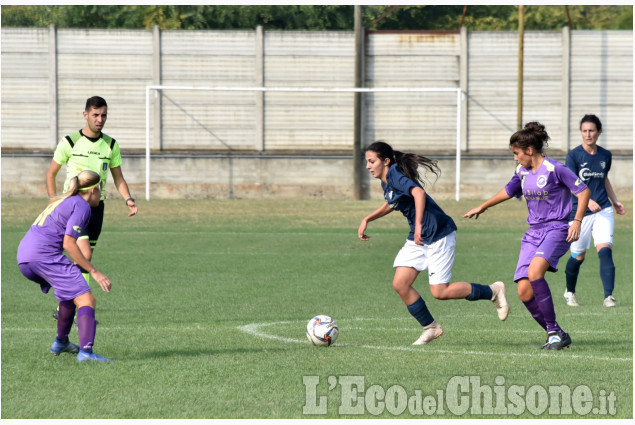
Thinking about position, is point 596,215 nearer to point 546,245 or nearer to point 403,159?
point 546,245

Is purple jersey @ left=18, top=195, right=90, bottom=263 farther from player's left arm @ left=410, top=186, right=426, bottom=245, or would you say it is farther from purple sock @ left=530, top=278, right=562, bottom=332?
purple sock @ left=530, top=278, right=562, bottom=332

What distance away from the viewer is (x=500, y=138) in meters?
37.4

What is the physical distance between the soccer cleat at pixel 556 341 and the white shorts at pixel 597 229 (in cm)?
431

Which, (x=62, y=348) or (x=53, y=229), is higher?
(x=53, y=229)

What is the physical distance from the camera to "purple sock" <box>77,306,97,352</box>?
7617 mm

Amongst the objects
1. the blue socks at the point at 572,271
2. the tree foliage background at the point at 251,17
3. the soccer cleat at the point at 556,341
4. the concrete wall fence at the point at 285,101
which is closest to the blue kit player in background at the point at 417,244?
the soccer cleat at the point at 556,341

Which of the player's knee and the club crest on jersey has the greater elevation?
the club crest on jersey

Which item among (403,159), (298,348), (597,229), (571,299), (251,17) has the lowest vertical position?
(571,299)

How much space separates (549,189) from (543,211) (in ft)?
0.72

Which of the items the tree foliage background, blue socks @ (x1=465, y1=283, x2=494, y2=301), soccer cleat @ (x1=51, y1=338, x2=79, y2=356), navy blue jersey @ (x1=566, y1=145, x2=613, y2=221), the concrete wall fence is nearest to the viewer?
soccer cleat @ (x1=51, y1=338, x2=79, y2=356)

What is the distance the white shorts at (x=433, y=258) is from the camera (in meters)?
8.66

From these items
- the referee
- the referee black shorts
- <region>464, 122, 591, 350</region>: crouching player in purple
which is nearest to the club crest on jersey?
<region>464, 122, 591, 350</region>: crouching player in purple

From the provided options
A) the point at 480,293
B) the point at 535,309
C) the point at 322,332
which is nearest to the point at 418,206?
the point at 480,293

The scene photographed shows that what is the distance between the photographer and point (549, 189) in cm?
851
